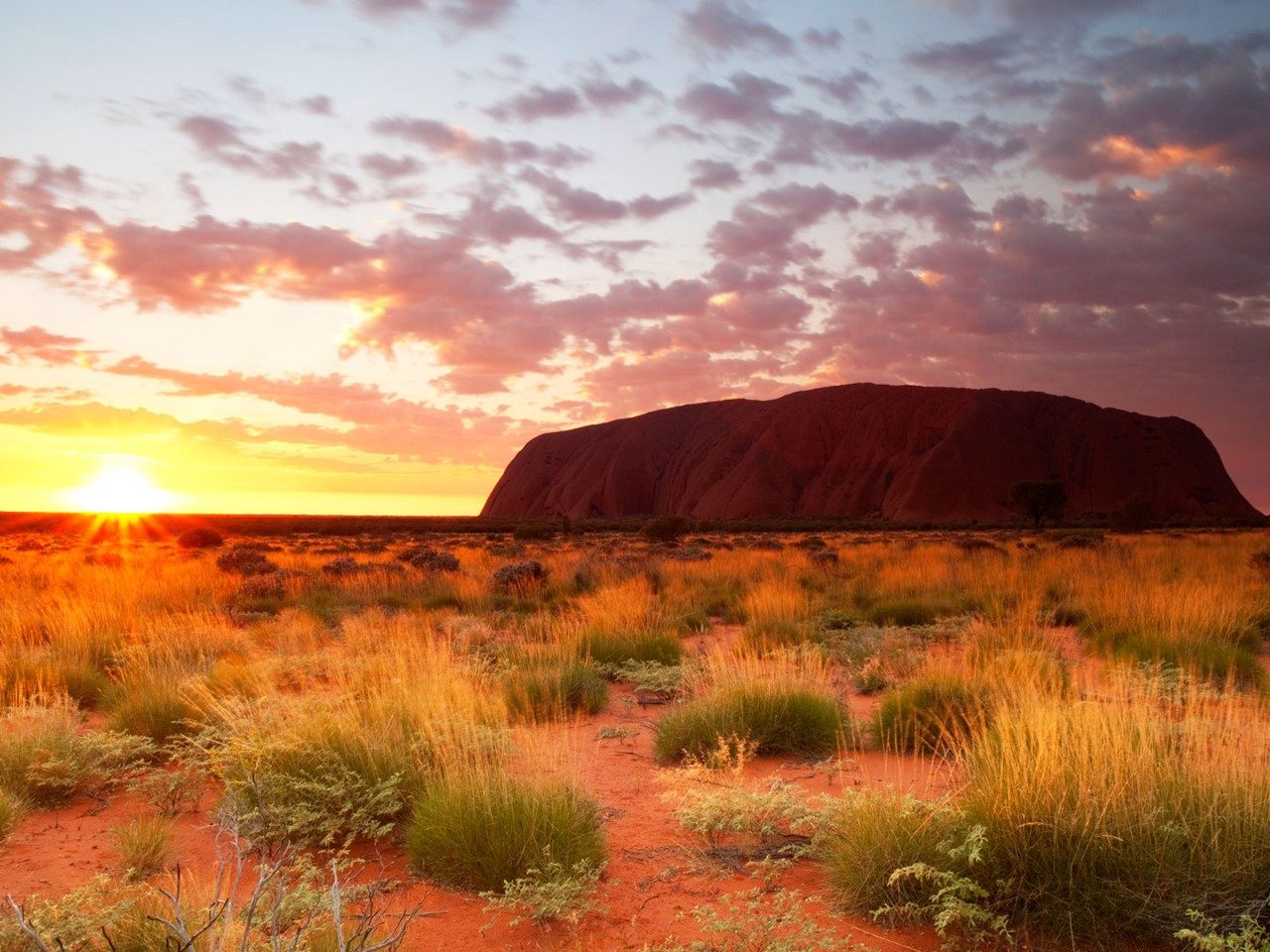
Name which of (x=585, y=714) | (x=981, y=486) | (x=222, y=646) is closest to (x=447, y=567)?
(x=222, y=646)

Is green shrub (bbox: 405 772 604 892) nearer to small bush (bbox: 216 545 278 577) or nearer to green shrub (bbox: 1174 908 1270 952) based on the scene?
green shrub (bbox: 1174 908 1270 952)

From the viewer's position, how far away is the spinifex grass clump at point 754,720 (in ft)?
20.1

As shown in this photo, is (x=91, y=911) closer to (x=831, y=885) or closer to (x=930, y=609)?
(x=831, y=885)

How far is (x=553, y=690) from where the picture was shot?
753cm

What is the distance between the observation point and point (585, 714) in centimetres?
755

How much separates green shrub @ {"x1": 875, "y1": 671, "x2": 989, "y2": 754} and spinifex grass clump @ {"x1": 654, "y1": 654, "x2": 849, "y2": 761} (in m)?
0.38

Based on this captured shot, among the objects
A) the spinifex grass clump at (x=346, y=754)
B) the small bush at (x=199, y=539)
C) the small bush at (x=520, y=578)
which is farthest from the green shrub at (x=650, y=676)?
the small bush at (x=199, y=539)

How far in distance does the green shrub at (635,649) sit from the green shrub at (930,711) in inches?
144

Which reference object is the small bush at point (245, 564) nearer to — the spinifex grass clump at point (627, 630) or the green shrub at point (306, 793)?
the spinifex grass clump at point (627, 630)

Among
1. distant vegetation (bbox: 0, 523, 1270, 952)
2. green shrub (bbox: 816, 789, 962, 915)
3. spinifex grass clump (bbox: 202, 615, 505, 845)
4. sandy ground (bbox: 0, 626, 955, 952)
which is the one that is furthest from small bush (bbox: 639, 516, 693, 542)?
green shrub (bbox: 816, 789, 962, 915)

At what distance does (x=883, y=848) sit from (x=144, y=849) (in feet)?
12.7

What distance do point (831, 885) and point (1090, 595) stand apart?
11391mm

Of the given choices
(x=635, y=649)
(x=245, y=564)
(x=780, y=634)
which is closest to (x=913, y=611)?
(x=780, y=634)

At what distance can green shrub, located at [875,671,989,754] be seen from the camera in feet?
19.4
